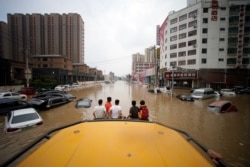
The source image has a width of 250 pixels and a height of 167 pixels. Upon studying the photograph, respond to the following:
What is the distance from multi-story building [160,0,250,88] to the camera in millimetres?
40625

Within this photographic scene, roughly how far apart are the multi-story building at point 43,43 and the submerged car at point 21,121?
25.4m

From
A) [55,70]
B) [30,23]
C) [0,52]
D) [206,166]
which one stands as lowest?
[206,166]

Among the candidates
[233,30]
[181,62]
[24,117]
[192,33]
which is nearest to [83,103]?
[24,117]

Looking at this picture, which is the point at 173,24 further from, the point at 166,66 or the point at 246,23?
the point at 246,23

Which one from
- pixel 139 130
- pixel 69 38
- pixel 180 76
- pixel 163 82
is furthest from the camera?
pixel 69 38

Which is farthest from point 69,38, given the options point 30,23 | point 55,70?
point 55,70

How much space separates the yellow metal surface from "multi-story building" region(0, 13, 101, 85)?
3388 centimetres

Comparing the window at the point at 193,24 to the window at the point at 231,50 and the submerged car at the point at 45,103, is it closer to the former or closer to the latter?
the window at the point at 231,50

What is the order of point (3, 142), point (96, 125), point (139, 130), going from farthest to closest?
point (3, 142) → point (96, 125) → point (139, 130)

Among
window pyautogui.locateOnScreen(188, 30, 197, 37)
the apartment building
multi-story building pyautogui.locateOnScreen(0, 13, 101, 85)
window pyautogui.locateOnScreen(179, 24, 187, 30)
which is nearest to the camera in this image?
multi-story building pyautogui.locateOnScreen(0, 13, 101, 85)

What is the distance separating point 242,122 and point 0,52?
48.4m

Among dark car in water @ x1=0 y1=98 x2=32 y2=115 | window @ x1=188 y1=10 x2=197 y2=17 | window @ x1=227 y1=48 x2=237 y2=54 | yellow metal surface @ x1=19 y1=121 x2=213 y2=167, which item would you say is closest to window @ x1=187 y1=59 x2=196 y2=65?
window @ x1=227 y1=48 x2=237 y2=54

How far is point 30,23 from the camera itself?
49.4 meters

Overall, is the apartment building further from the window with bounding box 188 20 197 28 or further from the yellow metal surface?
the window with bounding box 188 20 197 28
